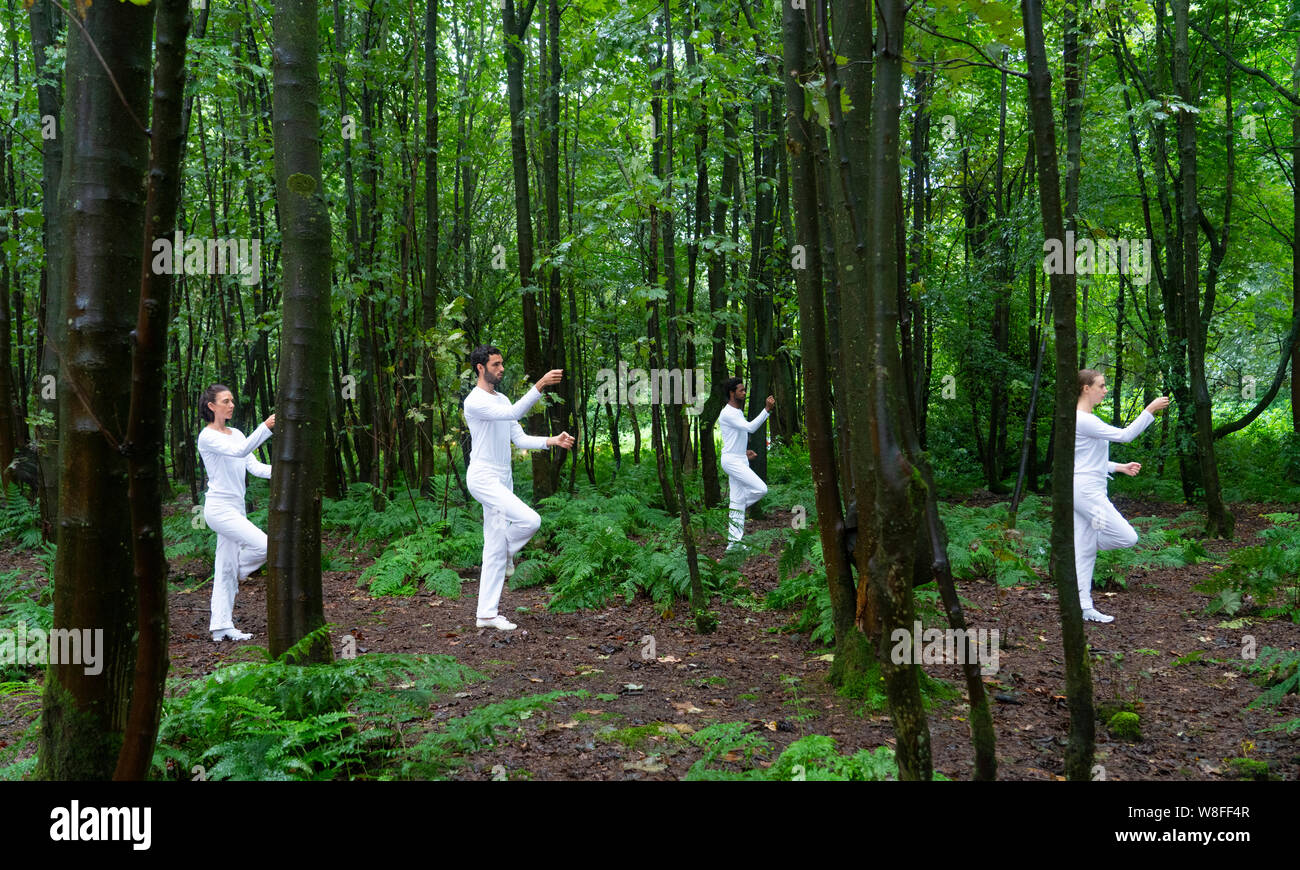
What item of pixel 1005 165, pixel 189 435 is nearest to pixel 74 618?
pixel 189 435

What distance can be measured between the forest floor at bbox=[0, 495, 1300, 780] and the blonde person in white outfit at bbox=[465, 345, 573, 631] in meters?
0.45

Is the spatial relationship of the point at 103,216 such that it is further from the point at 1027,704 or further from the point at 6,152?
the point at 6,152

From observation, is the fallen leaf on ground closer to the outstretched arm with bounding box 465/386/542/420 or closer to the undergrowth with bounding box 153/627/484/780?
the undergrowth with bounding box 153/627/484/780

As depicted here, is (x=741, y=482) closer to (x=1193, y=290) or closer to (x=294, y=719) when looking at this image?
(x=1193, y=290)

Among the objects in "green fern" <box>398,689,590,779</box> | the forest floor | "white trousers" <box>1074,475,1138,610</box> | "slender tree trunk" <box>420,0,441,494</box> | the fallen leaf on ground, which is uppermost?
"slender tree trunk" <box>420,0,441,494</box>

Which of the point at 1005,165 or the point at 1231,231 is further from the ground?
the point at 1005,165

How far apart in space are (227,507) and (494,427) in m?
2.36

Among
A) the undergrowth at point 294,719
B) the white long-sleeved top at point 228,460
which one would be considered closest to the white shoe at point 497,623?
the white long-sleeved top at point 228,460

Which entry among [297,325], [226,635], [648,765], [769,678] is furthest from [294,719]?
[226,635]

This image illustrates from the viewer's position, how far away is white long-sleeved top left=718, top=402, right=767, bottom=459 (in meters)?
10.9

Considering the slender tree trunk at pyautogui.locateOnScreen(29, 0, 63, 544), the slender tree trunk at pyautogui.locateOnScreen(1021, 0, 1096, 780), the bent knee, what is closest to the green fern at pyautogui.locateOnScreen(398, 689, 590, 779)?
the slender tree trunk at pyautogui.locateOnScreen(1021, 0, 1096, 780)

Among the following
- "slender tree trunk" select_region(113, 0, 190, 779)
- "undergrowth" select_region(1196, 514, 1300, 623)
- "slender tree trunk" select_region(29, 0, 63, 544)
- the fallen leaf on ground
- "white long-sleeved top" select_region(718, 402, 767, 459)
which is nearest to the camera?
"slender tree trunk" select_region(113, 0, 190, 779)
